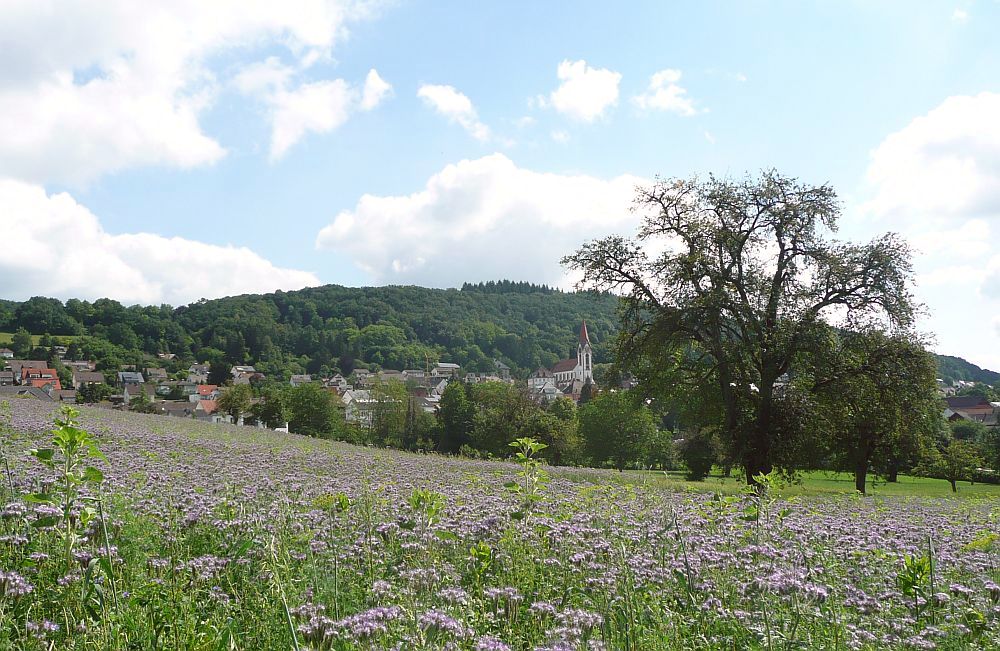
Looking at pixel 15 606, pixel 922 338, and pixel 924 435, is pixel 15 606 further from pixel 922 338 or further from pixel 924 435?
pixel 924 435

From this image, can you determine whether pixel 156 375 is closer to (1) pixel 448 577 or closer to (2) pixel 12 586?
(2) pixel 12 586

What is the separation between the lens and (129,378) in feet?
488

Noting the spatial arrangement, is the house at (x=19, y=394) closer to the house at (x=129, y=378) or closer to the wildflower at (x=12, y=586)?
the wildflower at (x=12, y=586)

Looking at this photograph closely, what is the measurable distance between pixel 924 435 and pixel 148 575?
3062 cm

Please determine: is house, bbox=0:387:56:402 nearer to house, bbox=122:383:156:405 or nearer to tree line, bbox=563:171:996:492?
tree line, bbox=563:171:996:492

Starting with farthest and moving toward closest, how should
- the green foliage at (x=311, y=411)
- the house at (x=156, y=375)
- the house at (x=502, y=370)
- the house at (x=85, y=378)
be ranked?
the house at (x=502, y=370)
the house at (x=156, y=375)
the house at (x=85, y=378)
the green foliage at (x=311, y=411)

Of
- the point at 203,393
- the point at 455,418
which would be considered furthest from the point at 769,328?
the point at 203,393

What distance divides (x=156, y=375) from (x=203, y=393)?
52.4 ft

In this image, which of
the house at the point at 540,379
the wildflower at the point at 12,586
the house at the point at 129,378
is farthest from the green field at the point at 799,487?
the house at the point at 129,378

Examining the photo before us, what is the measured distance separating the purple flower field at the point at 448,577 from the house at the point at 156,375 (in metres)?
163

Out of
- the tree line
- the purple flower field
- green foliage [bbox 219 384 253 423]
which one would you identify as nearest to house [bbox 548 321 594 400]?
green foliage [bbox 219 384 253 423]

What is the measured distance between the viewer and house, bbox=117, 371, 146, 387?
475 ft

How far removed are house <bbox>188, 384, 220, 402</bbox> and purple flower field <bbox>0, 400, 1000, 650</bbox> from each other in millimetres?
149665

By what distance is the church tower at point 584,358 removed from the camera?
186750mm
